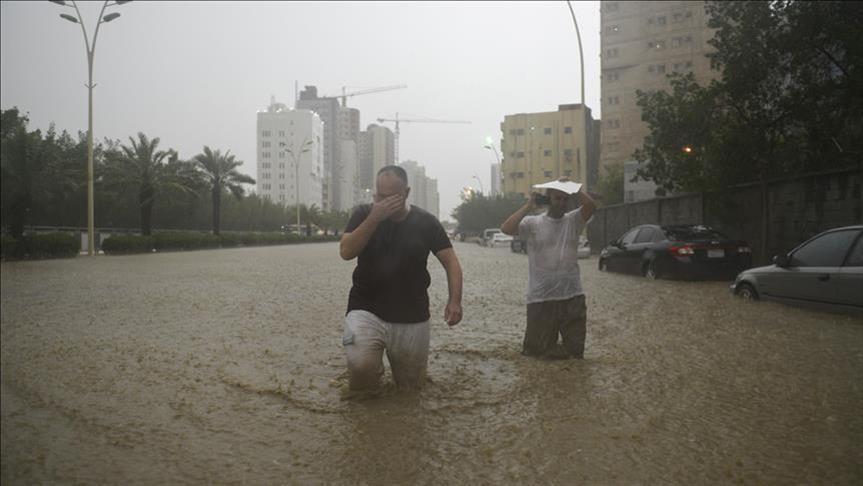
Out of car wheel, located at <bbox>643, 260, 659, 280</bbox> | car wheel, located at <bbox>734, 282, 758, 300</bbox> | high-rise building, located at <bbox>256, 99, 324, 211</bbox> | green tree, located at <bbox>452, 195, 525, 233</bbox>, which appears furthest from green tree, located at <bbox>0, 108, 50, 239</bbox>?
high-rise building, located at <bbox>256, 99, 324, 211</bbox>

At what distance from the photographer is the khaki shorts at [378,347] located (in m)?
3.33

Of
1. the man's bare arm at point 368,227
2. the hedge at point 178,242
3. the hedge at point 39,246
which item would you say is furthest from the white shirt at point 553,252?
the hedge at point 178,242

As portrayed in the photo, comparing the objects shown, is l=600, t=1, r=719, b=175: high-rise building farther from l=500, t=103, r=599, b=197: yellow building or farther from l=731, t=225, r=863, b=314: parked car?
l=731, t=225, r=863, b=314: parked car

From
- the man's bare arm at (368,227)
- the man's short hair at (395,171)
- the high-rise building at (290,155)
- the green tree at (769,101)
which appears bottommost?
the man's bare arm at (368,227)

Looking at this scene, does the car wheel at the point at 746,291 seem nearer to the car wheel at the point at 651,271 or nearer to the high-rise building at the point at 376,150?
the car wheel at the point at 651,271

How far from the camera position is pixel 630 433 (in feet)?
10.3

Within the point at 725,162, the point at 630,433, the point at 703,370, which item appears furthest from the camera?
the point at 725,162

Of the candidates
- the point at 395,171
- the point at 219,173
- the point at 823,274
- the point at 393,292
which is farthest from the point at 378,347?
→ the point at 219,173

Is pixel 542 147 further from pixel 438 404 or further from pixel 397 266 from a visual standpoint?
pixel 397 266

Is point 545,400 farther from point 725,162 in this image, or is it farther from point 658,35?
point 658,35

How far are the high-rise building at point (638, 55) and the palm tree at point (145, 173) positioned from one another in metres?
36.9

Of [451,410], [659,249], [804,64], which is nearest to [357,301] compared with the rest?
[451,410]

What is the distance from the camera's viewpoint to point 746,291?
8.58 meters

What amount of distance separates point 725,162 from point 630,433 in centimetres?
1160
